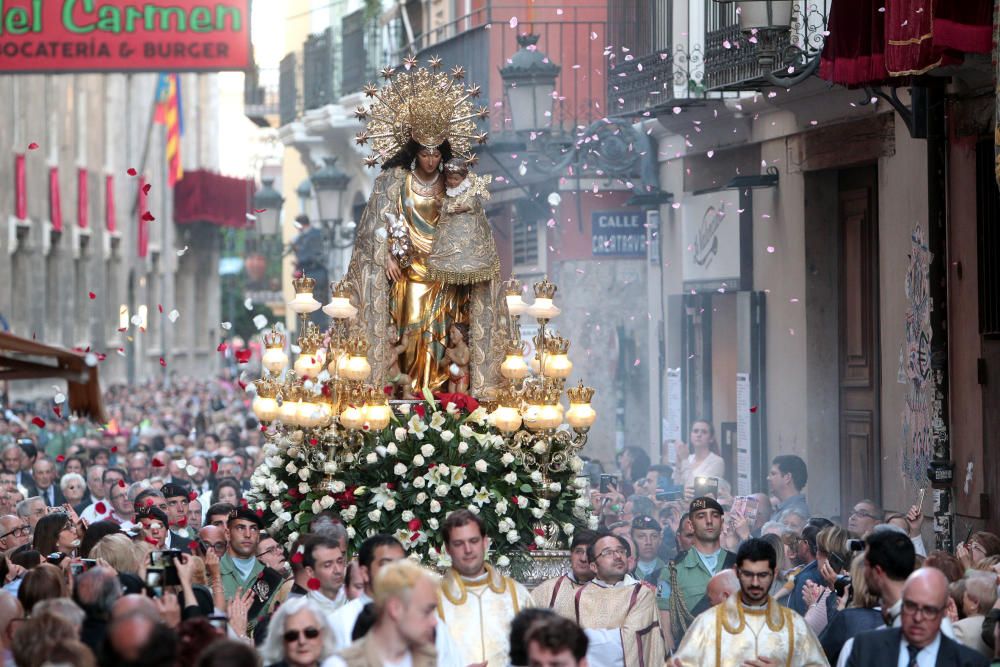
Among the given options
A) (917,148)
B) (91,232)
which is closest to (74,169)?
(91,232)

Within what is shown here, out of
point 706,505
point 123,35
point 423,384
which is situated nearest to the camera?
point 706,505

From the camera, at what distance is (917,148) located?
1497 cm

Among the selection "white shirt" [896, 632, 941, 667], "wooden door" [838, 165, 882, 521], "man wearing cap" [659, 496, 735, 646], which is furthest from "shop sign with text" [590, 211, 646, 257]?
"white shirt" [896, 632, 941, 667]

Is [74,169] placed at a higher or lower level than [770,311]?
higher

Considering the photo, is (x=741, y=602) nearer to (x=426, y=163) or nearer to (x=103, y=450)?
(x=426, y=163)

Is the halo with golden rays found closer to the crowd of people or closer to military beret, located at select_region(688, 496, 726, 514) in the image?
the crowd of people

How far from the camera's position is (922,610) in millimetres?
7750

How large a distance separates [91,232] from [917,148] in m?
28.8

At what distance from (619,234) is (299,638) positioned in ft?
47.0

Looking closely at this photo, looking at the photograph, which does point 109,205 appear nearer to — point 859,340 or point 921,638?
point 859,340

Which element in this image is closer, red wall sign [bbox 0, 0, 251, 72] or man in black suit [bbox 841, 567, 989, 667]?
man in black suit [bbox 841, 567, 989, 667]

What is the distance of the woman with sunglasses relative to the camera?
287 inches

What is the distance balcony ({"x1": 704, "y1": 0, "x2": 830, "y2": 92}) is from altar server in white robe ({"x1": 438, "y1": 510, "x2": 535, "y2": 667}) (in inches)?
233

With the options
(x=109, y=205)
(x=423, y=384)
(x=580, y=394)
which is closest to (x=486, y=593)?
(x=580, y=394)
